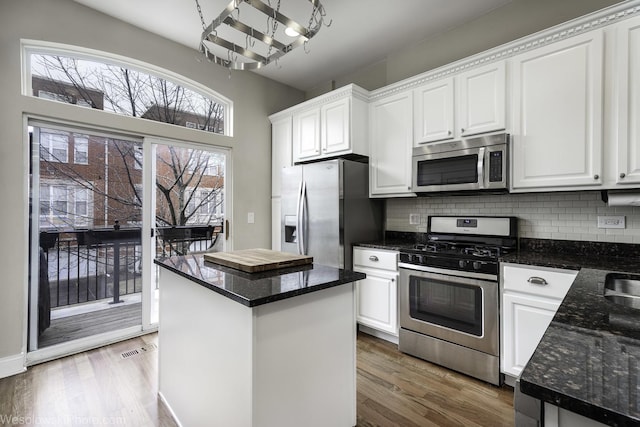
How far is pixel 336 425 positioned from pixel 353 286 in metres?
0.70

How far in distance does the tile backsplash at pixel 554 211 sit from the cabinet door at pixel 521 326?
0.75 metres

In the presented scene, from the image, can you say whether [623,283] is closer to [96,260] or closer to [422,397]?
[422,397]

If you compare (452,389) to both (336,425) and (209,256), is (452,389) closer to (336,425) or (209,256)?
(336,425)

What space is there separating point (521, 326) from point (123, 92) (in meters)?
3.94

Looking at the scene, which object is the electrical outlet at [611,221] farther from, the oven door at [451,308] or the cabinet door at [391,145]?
the cabinet door at [391,145]

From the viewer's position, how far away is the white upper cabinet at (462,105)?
2.44m

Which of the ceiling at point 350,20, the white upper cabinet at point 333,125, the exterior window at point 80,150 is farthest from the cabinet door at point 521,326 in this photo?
the exterior window at point 80,150

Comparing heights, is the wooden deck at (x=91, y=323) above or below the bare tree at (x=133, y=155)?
below

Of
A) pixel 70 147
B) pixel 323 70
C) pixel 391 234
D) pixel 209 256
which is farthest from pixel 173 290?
pixel 323 70

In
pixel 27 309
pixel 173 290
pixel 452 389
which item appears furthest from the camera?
pixel 27 309

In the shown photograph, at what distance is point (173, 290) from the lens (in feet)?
6.15

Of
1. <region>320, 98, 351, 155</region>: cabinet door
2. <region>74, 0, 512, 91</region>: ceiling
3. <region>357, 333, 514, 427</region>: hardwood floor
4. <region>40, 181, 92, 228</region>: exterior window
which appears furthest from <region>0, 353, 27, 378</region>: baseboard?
<region>320, 98, 351, 155</region>: cabinet door

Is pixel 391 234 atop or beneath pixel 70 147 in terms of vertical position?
beneath

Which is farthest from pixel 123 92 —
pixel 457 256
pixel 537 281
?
pixel 537 281
